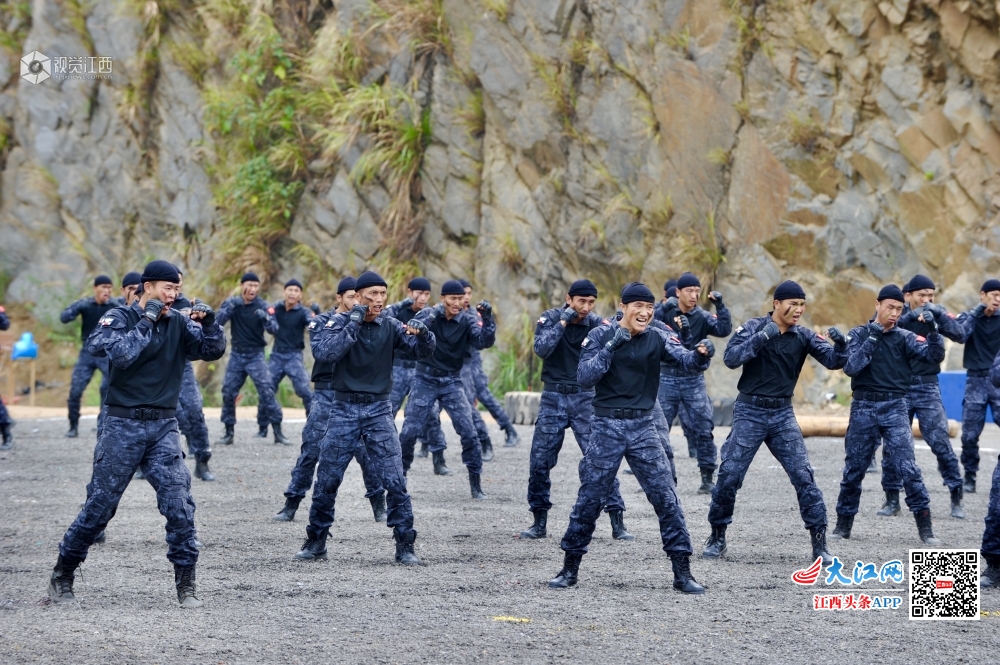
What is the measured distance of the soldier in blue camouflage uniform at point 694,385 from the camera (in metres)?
12.8

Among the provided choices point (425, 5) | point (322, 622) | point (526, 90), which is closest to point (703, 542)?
point (322, 622)

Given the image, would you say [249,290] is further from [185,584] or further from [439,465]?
[185,584]

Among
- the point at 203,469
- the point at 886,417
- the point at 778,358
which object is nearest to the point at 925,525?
the point at 886,417

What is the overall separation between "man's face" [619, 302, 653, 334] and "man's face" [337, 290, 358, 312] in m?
2.83

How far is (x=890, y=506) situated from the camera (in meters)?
11.7

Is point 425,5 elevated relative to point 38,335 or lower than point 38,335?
elevated

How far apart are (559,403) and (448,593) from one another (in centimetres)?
294

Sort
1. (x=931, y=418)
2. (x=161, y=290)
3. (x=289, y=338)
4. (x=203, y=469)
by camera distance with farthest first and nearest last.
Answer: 1. (x=289, y=338)
2. (x=203, y=469)
3. (x=931, y=418)
4. (x=161, y=290)

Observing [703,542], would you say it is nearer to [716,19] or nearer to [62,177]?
[716,19]

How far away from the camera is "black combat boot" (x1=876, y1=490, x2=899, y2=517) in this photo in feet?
38.1

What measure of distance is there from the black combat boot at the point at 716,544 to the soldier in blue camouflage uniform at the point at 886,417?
57.7 inches

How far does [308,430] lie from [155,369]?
328cm

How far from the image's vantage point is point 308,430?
11031 mm

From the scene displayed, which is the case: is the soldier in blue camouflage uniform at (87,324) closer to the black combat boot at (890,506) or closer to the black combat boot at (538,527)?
the black combat boot at (538,527)
